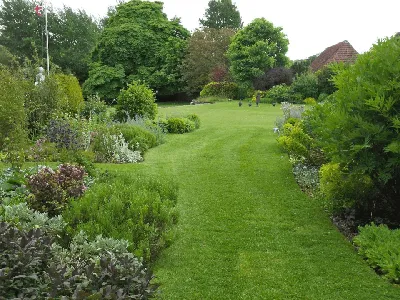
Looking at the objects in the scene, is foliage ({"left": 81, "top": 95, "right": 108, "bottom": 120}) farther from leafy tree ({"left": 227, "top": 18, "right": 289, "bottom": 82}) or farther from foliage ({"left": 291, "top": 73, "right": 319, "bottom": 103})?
leafy tree ({"left": 227, "top": 18, "right": 289, "bottom": 82})

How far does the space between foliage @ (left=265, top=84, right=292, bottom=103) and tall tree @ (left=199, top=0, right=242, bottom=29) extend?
25233 mm

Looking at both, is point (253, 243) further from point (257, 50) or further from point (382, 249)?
point (257, 50)

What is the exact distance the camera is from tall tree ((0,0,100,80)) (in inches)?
1591

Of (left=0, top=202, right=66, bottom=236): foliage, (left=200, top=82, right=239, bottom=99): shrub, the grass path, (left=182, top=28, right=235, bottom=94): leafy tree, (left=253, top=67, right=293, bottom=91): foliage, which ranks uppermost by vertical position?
(left=182, top=28, right=235, bottom=94): leafy tree

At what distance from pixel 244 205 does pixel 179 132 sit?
305 inches

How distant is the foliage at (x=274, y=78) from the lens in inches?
1085

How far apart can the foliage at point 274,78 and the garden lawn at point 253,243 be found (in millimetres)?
19480

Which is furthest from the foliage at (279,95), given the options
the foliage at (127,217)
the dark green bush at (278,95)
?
the foliage at (127,217)

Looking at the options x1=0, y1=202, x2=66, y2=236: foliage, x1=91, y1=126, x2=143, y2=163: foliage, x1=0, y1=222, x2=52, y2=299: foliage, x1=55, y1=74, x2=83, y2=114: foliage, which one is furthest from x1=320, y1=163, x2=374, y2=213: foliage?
x1=55, y1=74, x2=83, y2=114: foliage

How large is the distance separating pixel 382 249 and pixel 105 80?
3414 cm

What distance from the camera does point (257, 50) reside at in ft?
95.7

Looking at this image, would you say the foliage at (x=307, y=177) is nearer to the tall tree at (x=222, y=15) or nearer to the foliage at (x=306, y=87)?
the foliage at (x=306, y=87)

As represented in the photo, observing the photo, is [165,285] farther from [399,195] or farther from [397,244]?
[399,195]

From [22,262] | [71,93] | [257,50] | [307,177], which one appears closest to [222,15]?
[257,50]
